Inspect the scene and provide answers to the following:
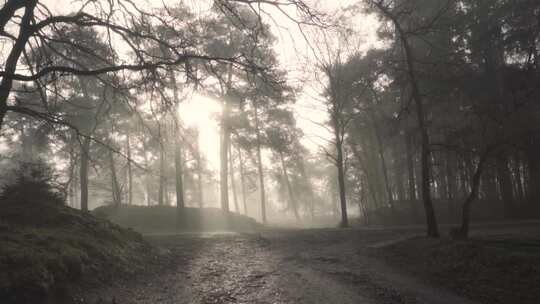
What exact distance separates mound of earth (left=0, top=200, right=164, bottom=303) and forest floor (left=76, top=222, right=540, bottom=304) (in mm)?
508

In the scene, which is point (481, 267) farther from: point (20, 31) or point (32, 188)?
point (32, 188)

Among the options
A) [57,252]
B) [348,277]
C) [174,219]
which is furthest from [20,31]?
[174,219]

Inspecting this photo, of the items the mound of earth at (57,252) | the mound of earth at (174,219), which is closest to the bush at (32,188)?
the mound of earth at (57,252)

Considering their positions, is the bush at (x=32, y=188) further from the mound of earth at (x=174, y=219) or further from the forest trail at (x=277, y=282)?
the mound of earth at (x=174, y=219)

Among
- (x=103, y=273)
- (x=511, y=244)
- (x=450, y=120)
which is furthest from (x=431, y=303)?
(x=450, y=120)

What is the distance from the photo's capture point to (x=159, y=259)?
8.86 m

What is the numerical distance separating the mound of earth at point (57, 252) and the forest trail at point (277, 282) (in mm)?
576

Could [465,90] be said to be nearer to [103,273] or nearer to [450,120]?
[450,120]

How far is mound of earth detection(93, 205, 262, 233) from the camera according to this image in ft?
72.7

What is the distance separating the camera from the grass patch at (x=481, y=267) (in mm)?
5523

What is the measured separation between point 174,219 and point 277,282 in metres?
18.1

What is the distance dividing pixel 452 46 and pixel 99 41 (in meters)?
14.7

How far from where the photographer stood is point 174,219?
2316cm

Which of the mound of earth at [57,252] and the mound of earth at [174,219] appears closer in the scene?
the mound of earth at [57,252]
